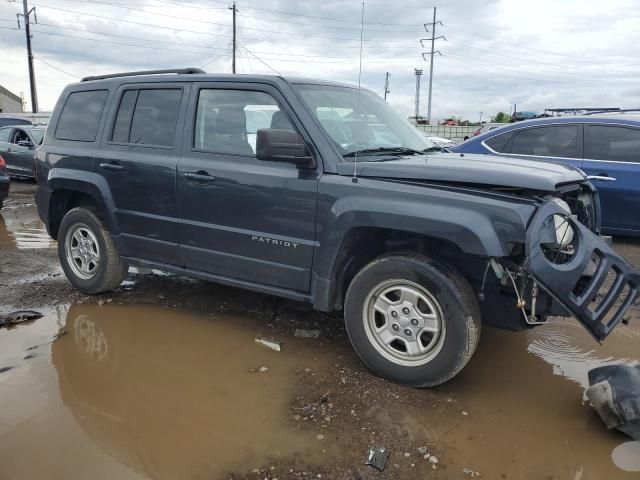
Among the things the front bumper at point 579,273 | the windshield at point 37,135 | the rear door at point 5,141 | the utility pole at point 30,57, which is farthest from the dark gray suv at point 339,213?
the utility pole at point 30,57

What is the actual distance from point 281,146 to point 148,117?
5.44 ft

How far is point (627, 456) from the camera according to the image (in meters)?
2.73

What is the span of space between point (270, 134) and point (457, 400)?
2.06 metres

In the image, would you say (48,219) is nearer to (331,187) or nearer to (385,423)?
(331,187)

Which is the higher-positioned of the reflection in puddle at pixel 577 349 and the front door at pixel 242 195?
the front door at pixel 242 195

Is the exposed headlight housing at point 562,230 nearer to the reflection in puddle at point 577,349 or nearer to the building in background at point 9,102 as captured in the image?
the reflection in puddle at point 577,349

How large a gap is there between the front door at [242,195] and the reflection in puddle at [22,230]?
162 inches

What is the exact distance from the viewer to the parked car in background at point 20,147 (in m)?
12.4

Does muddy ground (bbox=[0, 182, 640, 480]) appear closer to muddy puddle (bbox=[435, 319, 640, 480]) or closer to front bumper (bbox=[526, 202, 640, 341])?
muddy puddle (bbox=[435, 319, 640, 480])

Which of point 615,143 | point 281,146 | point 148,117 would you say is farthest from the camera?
point 615,143

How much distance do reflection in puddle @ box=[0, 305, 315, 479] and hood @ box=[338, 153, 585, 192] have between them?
1498mm

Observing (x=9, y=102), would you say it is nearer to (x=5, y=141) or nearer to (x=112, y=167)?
(x=5, y=141)

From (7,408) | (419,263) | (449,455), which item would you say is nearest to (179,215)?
(7,408)

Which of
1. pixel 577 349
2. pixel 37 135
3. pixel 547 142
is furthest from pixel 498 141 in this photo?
pixel 37 135
